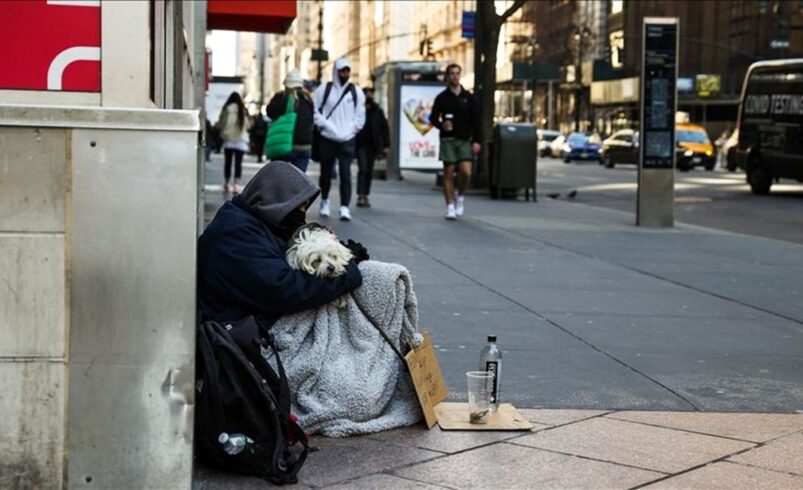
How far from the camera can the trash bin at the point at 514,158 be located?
858 inches

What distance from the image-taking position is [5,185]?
13.1ft

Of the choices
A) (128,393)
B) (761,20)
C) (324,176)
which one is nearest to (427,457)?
(128,393)

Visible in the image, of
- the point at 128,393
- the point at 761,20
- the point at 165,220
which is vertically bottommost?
the point at 128,393

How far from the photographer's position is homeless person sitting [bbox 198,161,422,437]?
491 cm

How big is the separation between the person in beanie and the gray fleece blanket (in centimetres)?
11

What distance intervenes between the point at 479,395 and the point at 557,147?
59517 mm

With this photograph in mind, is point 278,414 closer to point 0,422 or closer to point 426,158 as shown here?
point 0,422

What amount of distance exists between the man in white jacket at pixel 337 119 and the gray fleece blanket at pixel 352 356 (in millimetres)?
9780

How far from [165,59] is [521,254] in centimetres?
614

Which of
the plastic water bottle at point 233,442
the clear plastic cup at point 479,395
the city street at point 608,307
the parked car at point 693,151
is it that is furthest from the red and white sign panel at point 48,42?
the parked car at point 693,151

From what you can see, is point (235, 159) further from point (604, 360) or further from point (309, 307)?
point (309, 307)

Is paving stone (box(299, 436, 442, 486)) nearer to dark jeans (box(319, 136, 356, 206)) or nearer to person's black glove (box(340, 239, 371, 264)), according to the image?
person's black glove (box(340, 239, 371, 264))

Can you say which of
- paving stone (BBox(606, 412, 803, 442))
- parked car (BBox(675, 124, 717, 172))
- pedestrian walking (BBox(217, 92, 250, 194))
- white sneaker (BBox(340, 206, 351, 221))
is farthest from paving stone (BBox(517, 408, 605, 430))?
parked car (BBox(675, 124, 717, 172))

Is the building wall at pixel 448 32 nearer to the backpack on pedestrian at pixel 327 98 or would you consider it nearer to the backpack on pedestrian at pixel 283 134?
the backpack on pedestrian at pixel 327 98
